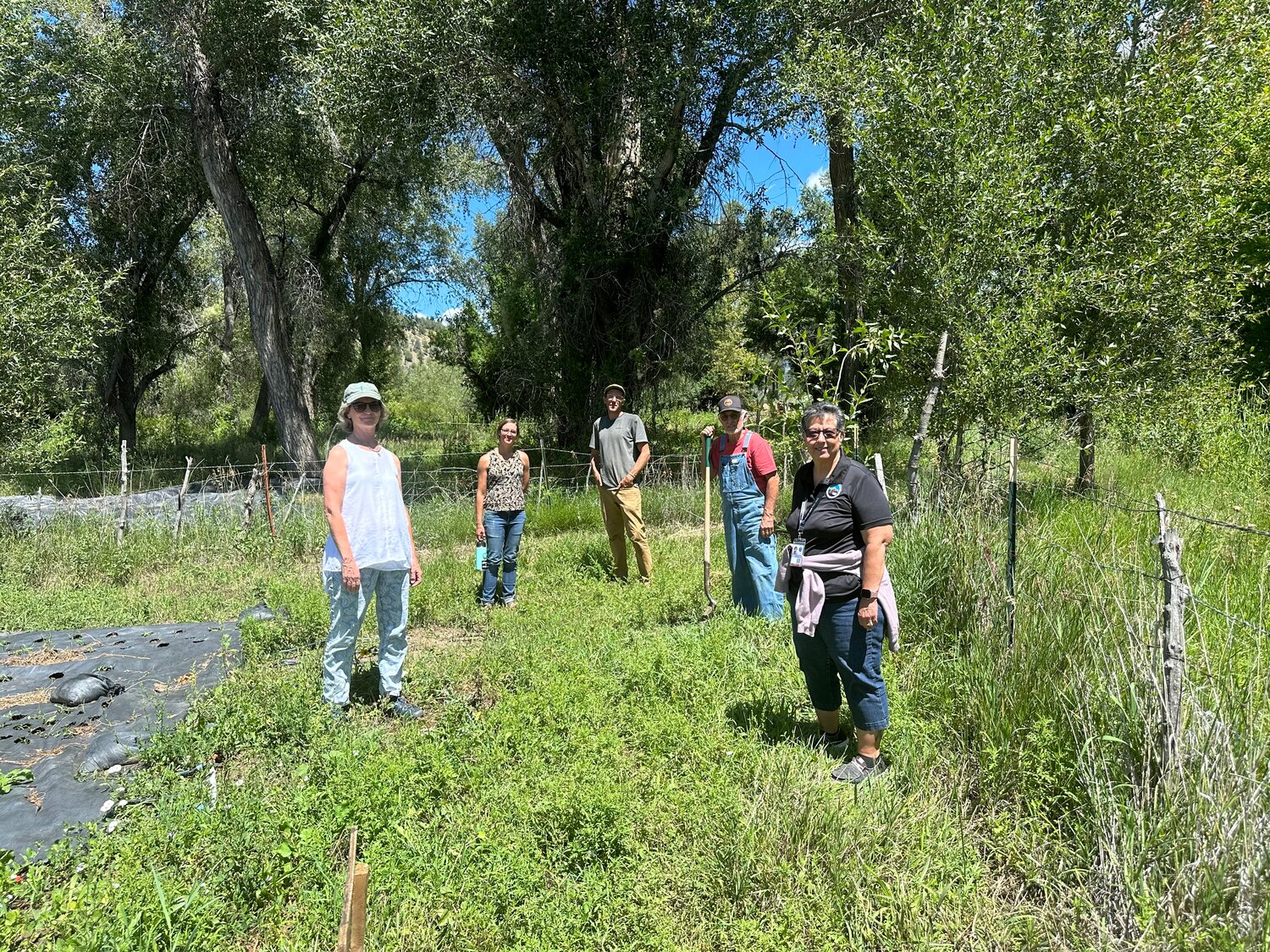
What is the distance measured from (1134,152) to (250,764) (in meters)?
9.17

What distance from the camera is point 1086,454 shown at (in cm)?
990

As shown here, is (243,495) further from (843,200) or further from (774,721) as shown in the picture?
(843,200)

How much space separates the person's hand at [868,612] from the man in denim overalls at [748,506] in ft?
6.66

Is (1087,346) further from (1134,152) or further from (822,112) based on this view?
(822,112)

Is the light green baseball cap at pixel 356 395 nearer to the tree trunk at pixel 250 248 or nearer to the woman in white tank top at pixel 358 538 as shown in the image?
the woman in white tank top at pixel 358 538

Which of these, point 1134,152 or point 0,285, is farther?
point 0,285

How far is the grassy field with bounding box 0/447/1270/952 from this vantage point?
8.45 feet

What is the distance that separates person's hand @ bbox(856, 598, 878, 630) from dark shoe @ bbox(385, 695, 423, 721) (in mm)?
2599

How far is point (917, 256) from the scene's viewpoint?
656 cm

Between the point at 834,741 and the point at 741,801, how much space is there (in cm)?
85

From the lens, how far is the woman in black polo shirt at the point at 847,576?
133 inches

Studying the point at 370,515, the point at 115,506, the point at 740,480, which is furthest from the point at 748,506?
the point at 115,506

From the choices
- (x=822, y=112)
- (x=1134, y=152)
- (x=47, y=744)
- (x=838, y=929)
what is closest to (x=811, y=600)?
(x=838, y=929)

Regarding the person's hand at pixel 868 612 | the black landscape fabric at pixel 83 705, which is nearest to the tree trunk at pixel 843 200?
the person's hand at pixel 868 612
